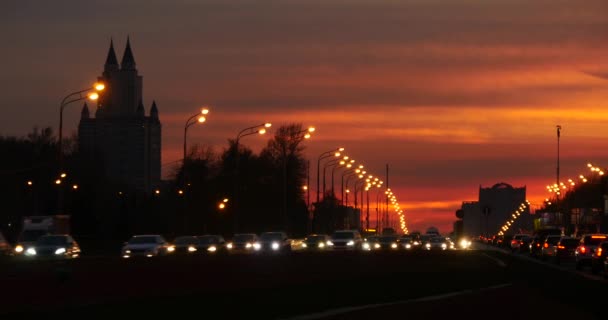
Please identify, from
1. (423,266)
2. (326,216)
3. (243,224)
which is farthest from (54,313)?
(326,216)

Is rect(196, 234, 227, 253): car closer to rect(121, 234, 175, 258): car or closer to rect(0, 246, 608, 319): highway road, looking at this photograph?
rect(121, 234, 175, 258): car

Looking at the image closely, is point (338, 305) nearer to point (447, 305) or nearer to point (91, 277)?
point (447, 305)

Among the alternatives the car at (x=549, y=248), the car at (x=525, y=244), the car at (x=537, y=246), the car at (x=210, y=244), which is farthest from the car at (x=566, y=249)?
the car at (x=525, y=244)

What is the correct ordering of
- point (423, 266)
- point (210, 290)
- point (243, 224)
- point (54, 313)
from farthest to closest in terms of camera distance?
point (243, 224) < point (423, 266) < point (210, 290) < point (54, 313)

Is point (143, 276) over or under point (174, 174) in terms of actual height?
under

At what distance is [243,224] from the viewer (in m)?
164

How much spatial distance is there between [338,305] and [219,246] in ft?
154

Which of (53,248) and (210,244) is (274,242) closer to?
(210,244)

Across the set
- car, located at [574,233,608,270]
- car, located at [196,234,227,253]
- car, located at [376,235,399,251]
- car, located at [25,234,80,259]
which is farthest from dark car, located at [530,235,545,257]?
car, located at [25,234,80,259]

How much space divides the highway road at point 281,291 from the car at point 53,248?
1523cm

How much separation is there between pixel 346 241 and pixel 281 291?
53.0m

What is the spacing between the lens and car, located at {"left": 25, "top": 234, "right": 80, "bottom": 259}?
57125 millimetres

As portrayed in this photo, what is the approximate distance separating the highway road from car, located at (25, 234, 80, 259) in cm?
1523

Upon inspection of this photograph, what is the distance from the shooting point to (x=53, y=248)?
58406 millimetres
